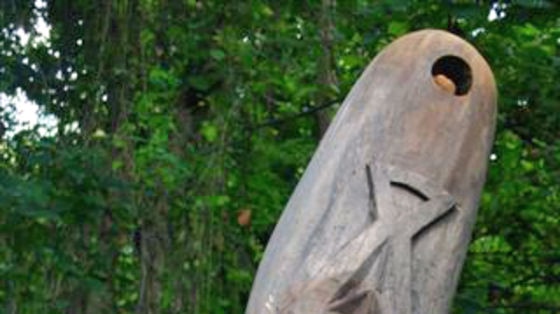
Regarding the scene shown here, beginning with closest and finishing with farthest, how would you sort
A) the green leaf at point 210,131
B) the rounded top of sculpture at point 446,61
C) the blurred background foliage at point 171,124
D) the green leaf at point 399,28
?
the rounded top of sculpture at point 446,61, the blurred background foliage at point 171,124, the green leaf at point 399,28, the green leaf at point 210,131

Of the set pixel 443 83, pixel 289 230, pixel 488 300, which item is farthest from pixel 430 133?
pixel 488 300

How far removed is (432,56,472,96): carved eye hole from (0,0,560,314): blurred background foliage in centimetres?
151

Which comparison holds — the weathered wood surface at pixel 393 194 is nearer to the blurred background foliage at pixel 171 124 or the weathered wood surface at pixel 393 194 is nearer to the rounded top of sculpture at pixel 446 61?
the rounded top of sculpture at pixel 446 61

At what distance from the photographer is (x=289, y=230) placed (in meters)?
2.87

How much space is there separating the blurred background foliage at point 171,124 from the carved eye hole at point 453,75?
4.95 ft

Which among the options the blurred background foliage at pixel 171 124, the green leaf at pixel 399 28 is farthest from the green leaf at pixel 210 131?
the green leaf at pixel 399 28

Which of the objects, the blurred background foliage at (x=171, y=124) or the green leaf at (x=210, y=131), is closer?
the blurred background foliage at (x=171, y=124)

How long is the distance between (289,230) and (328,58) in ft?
9.70

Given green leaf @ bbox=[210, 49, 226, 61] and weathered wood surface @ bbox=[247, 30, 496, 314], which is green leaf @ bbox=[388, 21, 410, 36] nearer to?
green leaf @ bbox=[210, 49, 226, 61]

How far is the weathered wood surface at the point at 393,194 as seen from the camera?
2.76 m

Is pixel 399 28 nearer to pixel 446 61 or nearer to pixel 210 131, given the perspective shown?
pixel 210 131

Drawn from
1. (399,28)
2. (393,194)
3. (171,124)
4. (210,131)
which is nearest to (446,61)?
(393,194)

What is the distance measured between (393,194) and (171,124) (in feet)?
9.68

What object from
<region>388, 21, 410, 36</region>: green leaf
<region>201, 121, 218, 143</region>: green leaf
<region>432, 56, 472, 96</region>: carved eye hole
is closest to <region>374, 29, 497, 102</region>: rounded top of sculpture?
<region>432, 56, 472, 96</region>: carved eye hole
